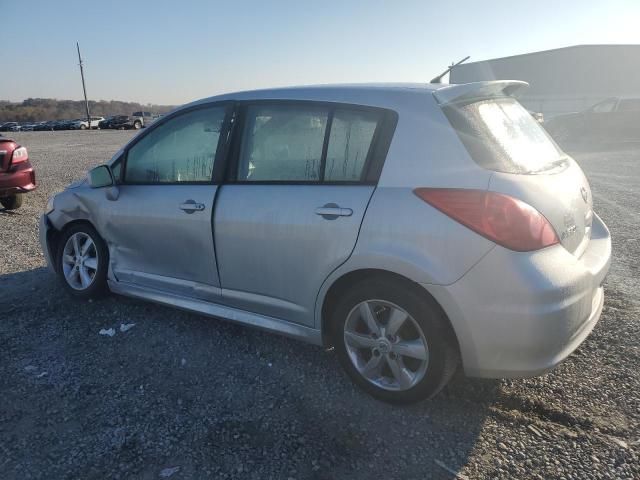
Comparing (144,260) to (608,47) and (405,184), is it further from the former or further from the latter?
(608,47)

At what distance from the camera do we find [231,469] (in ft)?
7.65

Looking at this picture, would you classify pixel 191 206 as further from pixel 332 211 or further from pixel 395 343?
pixel 395 343

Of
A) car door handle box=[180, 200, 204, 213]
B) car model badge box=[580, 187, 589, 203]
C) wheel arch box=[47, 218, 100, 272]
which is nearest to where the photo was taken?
car model badge box=[580, 187, 589, 203]

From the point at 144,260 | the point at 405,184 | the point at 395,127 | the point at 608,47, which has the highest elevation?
the point at 608,47

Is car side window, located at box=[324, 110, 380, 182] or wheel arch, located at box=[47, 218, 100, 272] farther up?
car side window, located at box=[324, 110, 380, 182]

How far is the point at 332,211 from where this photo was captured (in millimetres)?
2771

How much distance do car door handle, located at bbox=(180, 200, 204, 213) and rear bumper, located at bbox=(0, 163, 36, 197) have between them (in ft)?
18.5

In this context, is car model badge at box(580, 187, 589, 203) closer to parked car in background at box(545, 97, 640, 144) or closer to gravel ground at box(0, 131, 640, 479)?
gravel ground at box(0, 131, 640, 479)

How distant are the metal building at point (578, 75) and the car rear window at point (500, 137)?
41026 mm

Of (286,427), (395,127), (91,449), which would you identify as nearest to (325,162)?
(395,127)

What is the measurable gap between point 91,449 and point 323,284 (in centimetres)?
146

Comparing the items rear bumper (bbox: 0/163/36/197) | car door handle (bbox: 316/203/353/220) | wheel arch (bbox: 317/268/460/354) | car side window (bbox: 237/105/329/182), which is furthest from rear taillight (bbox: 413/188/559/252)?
rear bumper (bbox: 0/163/36/197)

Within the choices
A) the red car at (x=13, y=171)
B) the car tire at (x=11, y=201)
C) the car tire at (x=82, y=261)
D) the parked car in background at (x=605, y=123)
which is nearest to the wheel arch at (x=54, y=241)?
the car tire at (x=82, y=261)

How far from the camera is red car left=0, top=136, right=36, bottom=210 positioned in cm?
759
